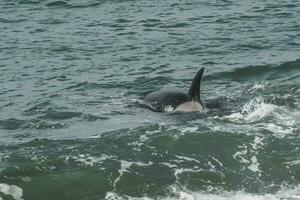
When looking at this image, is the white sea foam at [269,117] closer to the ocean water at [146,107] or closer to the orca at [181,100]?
the ocean water at [146,107]

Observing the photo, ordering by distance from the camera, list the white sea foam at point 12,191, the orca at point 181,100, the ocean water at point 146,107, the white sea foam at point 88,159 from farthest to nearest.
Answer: the orca at point 181,100
the white sea foam at point 88,159
the ocean water at point 146,107
the white sea foam at point 12,191

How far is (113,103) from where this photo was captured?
15.6 meters

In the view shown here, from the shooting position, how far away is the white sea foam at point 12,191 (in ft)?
33.6

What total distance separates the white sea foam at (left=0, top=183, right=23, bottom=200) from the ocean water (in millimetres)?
34

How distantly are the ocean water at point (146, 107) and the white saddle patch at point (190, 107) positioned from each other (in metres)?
0.33

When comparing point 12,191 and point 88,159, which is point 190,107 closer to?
point 88,159

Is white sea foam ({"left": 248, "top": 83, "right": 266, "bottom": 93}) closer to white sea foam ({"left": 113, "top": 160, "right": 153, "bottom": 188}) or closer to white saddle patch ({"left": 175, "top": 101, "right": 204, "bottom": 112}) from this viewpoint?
white saddle patch ({"left": 175, "top": 101, "right": 204, "bottom": 112})

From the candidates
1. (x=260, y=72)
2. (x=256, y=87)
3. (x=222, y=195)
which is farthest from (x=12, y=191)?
(x=260, y=72)

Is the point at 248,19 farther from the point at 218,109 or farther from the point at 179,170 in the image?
the point at 179,170

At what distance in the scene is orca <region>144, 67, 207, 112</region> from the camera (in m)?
14.1

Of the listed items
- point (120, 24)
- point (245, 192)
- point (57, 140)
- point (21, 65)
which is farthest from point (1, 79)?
point (245, 192)

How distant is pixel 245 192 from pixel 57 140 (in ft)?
13.3

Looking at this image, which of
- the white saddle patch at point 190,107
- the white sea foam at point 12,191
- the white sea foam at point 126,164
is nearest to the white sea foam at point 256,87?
the white saddle patch at point 190,107

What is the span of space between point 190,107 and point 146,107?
1.18 meters
